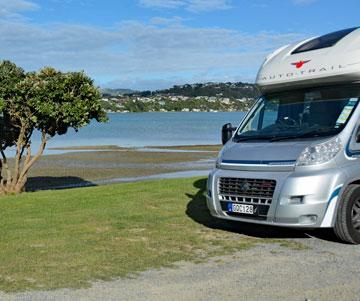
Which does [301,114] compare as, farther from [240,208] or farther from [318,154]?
[240,208]

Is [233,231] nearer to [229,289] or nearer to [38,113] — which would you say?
[229,289]

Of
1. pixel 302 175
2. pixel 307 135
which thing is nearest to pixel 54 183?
pixel 307 135

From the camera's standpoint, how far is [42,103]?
14664 millimetres

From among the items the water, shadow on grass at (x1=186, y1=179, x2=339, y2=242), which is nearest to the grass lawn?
shadow on grass at (x1=186, y1=179, x2=339, y2=242)

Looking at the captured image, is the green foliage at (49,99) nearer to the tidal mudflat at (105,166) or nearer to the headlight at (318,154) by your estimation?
the tidal mudflat at (105,166)

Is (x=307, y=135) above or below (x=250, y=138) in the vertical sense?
above

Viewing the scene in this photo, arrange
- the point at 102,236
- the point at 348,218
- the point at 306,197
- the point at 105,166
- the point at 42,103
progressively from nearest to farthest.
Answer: the point at 306,197 < the point at 348,218 < the point at 102,236 < the point at 42,103 < the point at 105,166

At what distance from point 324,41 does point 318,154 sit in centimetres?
209

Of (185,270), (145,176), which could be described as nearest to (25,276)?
(185,270)

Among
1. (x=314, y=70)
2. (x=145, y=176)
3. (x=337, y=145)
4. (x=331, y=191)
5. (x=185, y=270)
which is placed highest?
(x=314, y=70)

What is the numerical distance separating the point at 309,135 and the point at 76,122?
8.76 metres

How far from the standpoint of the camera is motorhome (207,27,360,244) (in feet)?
24.6

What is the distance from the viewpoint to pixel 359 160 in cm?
783

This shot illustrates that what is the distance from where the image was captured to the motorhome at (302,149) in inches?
295
